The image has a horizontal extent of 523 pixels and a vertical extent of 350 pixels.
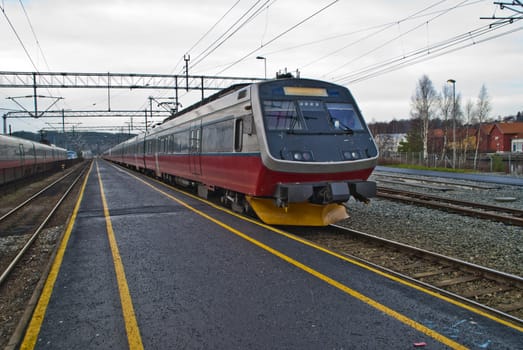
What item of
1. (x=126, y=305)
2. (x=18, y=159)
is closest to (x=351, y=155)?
(x=126, y=305)

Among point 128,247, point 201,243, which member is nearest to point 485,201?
point 201,243

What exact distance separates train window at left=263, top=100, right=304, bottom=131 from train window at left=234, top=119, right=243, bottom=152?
1102 millimetres

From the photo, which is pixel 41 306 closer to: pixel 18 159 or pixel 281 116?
pixel 281 116

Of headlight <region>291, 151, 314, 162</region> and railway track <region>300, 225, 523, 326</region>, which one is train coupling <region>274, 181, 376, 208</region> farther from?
railway track <region>300, 225, 523, 326</region>

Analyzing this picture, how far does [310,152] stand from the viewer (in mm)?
8078

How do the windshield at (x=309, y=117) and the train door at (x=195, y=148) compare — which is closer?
the windshield at (x=309, y=117)

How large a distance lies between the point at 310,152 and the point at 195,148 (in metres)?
6.18

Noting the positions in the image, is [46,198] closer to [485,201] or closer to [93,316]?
[93,316]

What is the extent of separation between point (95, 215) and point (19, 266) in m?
4.43

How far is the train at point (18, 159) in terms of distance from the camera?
22594 millimetres

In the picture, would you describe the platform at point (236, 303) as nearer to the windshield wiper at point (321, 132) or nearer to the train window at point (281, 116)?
the windshield wiper at point (321, 132)

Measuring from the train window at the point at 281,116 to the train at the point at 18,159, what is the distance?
19216mm

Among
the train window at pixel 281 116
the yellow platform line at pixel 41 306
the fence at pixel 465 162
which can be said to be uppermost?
the train window at pixel 281 116

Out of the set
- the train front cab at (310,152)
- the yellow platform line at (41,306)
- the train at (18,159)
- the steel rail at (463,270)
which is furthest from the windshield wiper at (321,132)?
the train at (18,159)
